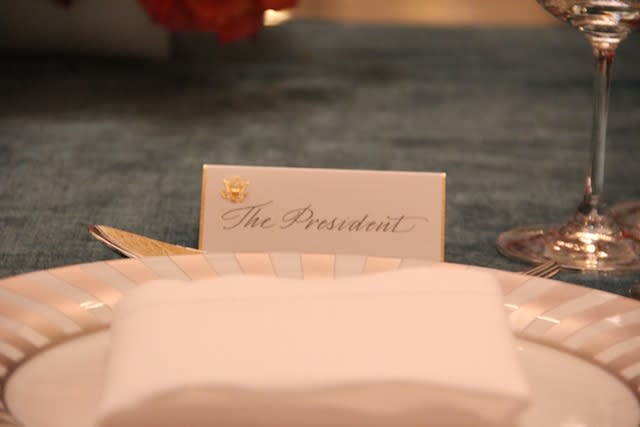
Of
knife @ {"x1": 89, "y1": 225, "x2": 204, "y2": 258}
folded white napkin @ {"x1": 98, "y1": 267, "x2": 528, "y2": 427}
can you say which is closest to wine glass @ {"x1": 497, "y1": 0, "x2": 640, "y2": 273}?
knife @ {"x1": 89, "y1": 225, "x2": 204, "y2": 258}

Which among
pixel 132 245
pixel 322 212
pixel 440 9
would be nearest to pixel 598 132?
pixel 322 212

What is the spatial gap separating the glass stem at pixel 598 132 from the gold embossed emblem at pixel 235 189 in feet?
0.84

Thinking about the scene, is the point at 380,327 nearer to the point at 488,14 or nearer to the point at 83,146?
the point at 83,146

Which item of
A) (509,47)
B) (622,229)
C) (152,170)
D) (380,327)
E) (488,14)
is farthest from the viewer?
(488,14)

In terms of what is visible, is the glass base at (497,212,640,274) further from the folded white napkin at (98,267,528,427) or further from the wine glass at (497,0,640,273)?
the folded white napkin at (98,267,528,427)

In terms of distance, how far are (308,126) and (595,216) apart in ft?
1.39

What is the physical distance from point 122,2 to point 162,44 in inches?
3.7

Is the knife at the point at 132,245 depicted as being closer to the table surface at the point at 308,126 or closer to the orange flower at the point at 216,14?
the table surface at the point at 308,126

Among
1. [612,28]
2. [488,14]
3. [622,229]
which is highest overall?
[488,14]

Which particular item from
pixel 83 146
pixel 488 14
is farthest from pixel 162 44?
pixel 488 14

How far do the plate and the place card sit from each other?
0.15 metres

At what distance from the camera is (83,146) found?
979 mm

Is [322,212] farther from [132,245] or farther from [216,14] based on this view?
[216,14]

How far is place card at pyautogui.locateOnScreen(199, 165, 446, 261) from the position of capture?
60cm
